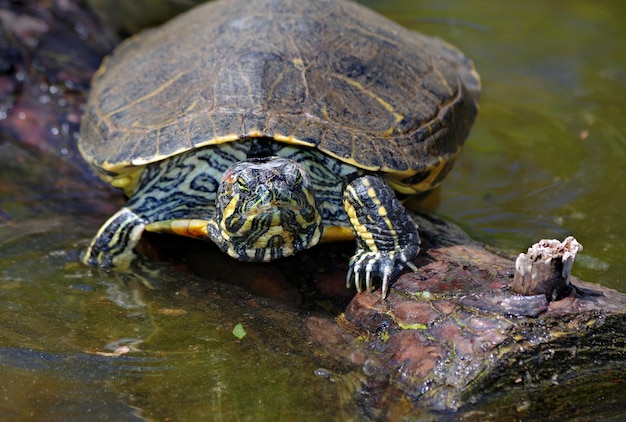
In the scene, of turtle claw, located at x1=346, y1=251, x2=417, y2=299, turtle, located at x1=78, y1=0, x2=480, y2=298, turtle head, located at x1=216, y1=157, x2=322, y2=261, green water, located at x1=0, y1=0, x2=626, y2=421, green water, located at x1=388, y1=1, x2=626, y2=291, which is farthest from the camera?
green water, located at x1=388, y1=1, x2=626, y2=291

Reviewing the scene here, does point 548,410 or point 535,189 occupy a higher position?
point 548,410

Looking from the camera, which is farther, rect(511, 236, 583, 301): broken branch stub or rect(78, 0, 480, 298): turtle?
rect(78, 0, 480, 298): turtle

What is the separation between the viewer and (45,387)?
3.73 m

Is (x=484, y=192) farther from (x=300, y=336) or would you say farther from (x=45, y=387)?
(x=45, y=387)

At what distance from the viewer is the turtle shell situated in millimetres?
5051

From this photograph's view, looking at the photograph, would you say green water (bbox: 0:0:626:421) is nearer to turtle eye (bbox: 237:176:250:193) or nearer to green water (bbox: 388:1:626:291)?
green water (bbox: 388:1:626:291)

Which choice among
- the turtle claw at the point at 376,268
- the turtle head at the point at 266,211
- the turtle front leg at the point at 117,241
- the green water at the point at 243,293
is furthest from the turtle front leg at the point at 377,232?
the turtle front leg at the point at 117,241

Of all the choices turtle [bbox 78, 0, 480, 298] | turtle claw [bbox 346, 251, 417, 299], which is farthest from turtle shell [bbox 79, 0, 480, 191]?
turtle claw [bbox 346, 251, 417, 299]

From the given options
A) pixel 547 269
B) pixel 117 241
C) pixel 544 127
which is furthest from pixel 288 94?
pixel 544 127

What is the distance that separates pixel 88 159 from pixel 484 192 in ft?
10.9

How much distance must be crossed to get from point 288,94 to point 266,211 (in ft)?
3.64

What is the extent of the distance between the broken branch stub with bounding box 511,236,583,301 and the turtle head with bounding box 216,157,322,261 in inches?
51.6

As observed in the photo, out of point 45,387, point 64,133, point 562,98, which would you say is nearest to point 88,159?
point 64,133

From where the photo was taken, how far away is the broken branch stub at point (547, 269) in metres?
3.74
